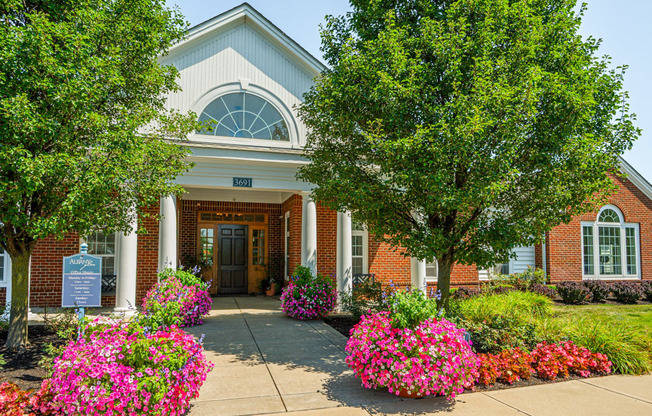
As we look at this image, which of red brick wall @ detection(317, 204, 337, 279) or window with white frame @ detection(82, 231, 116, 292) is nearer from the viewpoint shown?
window with white frame @ detection(82, 231, 116, 292)

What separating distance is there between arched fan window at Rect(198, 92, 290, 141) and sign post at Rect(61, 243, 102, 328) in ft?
16.6

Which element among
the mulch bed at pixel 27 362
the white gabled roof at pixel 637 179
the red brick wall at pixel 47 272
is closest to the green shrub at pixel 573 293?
the white gabled roof at pixel 637 179

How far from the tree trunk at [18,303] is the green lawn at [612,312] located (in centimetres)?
1007

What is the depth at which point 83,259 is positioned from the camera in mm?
6027

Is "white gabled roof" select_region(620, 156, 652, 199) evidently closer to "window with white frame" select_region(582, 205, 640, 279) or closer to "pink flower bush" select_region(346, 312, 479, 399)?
"window with white frame" select_region(582, 205, 640, 279)

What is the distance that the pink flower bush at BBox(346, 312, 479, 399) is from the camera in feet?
14.7

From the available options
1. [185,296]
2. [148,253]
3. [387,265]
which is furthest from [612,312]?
[148,253]

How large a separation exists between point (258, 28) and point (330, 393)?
31.0ft

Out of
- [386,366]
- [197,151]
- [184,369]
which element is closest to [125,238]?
[197,151]

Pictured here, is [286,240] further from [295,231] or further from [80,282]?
[80,282]

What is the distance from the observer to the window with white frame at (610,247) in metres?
14.9

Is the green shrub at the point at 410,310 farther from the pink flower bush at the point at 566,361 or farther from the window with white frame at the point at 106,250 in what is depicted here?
the window with white frame at the point at 106,250

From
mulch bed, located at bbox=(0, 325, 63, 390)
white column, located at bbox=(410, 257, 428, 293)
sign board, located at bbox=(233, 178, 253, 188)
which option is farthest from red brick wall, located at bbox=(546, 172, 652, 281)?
mulch bed, located at bbox=(0, 325, 63, 390)

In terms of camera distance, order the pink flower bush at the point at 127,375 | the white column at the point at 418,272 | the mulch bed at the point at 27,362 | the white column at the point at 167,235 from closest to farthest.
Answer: the pink flower bush at the point at 127,375
the mulch bed at the point at 27,362
the white column at the point at 167,235
the white column at the point at 418,272
